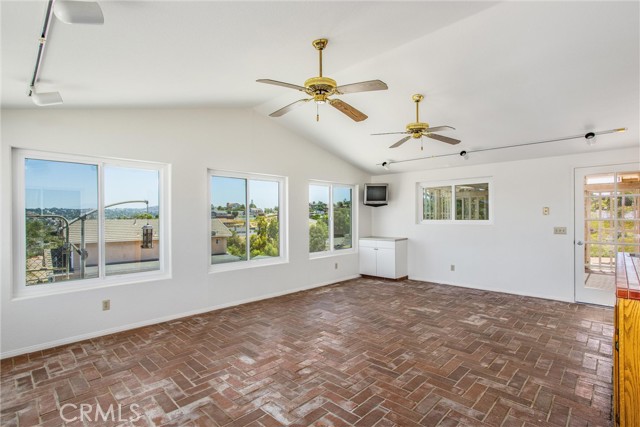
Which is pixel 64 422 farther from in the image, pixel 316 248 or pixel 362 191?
pixel 362 191

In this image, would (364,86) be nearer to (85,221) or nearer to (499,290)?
(85,221)

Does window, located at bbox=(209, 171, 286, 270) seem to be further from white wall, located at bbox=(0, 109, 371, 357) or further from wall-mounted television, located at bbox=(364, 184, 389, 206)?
wall-mounted television, located at bbox=(364, 184, 389, 206)

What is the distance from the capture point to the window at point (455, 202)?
19.1ft

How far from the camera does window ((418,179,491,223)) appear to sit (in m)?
5.84

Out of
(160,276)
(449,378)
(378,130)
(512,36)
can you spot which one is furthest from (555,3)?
(160,276)

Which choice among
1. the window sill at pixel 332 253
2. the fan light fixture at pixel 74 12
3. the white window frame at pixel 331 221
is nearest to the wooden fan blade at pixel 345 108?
the fan light fixture at pixel 74 12

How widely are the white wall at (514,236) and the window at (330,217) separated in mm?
Answer: 1337

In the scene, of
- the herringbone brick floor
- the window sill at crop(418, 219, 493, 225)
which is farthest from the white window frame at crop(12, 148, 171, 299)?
the window sill at crop(418, 219, 493, 225)

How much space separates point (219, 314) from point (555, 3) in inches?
187

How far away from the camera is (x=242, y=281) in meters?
4.89

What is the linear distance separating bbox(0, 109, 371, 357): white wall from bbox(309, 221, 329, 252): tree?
31 cm

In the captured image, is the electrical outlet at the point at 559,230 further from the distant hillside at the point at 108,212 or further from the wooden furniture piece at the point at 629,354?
the distant hillside at the point at 108,212

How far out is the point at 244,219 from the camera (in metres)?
5.10

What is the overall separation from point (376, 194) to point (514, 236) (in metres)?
2.70
